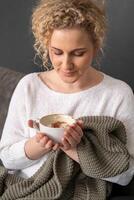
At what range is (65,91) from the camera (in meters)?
1.40

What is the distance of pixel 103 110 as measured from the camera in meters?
1.35

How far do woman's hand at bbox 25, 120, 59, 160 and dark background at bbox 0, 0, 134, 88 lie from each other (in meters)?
0.52

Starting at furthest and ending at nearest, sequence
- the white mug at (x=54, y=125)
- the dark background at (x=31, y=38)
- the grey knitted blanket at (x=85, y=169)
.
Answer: the dark background at (x=31, y=38), the grey knitted blanket at (x=85, y=169), the white mug at (x=54, y=125)

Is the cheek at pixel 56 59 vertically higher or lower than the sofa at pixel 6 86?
higher

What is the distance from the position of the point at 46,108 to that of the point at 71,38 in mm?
276

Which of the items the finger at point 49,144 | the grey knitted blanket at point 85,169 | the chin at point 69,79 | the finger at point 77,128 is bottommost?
the grey knitted blanket at point 85,169

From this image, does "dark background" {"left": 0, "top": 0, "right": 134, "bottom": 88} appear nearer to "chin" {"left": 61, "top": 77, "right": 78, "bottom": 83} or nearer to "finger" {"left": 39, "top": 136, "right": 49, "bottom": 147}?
"chin" {"left": 61, "top": 77, "right": 78, "bottom": 83}

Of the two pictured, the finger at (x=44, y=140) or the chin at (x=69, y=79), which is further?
the chin at (x=69, y=79)

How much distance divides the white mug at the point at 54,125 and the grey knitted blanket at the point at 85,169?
0.08 meters

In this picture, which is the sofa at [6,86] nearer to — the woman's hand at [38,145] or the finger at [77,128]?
the woman's hand at [38,145]

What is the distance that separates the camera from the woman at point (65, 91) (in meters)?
1.25

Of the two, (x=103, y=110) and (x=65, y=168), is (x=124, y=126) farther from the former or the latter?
(x=65, y=168)

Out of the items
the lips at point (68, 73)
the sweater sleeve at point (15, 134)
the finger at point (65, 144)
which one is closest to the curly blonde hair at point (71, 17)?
the lips at point (68, 73)

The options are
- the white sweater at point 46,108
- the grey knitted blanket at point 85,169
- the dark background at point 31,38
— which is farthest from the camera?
the dark background at point 31,38
